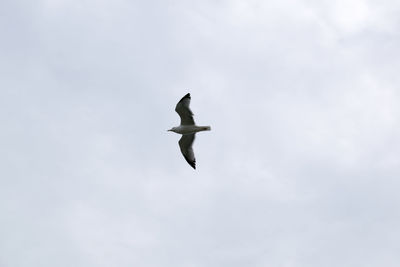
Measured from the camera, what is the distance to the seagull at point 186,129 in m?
64.9

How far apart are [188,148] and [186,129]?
314 centimetres

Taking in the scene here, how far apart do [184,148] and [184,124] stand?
3443mm

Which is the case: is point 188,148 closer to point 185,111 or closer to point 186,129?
point 186,129

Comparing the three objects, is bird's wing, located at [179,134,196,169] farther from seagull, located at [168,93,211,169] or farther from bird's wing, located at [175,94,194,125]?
bird's wing, located at [175,94,194,125]

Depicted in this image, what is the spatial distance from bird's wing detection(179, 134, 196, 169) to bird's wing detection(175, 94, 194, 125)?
8.59ft

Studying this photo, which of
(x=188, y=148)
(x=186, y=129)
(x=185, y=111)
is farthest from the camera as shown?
(x=188, y=148)

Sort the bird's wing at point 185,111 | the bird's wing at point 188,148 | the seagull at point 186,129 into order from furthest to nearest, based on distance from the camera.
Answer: the bird's wing at point 188,148 → the seagull at point 186,129 → the bird's wing at point 185,111

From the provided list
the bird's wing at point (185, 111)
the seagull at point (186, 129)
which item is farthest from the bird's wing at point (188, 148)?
the bird's wing at point (185, 111)

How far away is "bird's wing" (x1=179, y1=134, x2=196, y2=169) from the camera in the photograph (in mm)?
69156

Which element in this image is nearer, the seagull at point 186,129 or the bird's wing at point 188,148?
the seagull at point 186,129

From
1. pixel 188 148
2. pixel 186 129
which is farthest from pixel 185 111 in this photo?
Result: pixel 188 148

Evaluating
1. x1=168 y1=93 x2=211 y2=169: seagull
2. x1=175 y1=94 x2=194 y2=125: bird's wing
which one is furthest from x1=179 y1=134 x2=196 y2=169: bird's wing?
x1=175 y1=94 x2=194 y2=125: bird's wing

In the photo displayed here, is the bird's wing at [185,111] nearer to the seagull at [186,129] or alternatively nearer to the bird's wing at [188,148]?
the seagull at [186,129]

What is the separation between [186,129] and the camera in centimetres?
6706
